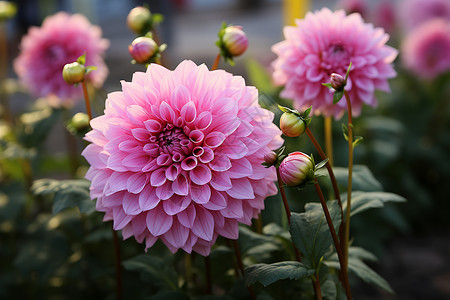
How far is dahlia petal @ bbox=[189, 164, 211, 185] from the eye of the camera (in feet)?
2.58

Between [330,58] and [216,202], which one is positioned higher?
[330,58]

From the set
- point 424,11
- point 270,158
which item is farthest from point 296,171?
point 424,11

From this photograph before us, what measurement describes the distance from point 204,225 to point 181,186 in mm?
74

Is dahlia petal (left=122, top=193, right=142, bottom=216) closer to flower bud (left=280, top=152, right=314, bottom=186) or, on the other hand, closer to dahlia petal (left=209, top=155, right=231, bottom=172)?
dahlia petal (left=209, top=155, right=231, bottom=172)

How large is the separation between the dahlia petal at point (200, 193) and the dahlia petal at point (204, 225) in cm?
4

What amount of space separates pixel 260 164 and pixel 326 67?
340mm

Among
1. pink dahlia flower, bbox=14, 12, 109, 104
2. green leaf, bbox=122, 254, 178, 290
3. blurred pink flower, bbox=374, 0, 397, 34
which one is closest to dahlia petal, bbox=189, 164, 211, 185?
green leaf, bbox=122, 254, 178, 290

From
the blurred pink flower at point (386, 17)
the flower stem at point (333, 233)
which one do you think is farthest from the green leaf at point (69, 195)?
the blurred pink flower at point (386, 17)

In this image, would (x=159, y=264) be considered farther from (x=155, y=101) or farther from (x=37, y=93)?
(x=37, y=93)

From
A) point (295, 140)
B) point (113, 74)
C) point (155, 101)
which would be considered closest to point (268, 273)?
point (155, 101)

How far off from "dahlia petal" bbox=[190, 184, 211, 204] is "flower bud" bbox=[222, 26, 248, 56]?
1.07 ft

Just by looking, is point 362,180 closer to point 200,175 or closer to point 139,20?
point 200,175

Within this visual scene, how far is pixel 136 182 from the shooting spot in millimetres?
806

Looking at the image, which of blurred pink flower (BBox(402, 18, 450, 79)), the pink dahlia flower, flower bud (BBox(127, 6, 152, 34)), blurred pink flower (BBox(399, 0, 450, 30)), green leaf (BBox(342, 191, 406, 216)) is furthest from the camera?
blurred pink flower (BBox(399, 0, 450, 30))
